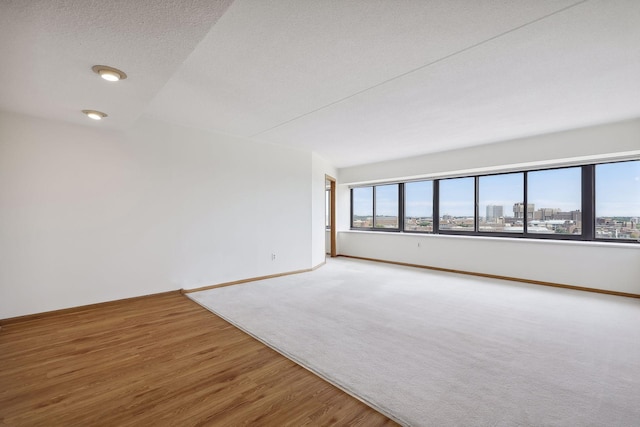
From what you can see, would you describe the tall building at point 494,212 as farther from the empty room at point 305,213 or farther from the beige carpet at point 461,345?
the beige carpet at point 461,345

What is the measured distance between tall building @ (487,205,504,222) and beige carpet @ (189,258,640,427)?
1.51 m

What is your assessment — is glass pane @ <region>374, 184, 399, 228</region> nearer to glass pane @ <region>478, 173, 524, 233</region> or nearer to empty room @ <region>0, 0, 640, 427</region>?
empty room @ <region>0, 0, 640, 427</region>

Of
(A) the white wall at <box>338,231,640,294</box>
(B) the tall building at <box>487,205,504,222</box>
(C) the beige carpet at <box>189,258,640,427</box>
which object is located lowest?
(C) the beige carpet at <box>189,258,640,427</box>

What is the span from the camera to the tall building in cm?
568

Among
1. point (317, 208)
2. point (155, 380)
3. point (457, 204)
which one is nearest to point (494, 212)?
point (457, 204)

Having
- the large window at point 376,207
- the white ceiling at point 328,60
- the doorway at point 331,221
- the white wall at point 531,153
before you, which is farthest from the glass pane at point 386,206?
the white ceiling at point 328,60

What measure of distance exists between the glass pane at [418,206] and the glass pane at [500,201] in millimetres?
1059

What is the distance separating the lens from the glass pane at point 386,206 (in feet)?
24.1

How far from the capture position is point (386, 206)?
755 centimetres

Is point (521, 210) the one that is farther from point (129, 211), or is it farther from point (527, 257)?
point (129, 211)

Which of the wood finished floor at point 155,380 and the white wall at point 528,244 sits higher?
the white wall at point 528,244

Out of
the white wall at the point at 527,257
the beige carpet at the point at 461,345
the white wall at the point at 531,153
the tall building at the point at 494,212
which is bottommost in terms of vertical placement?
the beige carpet at the point at 461,345

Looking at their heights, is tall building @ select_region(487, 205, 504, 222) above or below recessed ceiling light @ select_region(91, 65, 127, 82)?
below

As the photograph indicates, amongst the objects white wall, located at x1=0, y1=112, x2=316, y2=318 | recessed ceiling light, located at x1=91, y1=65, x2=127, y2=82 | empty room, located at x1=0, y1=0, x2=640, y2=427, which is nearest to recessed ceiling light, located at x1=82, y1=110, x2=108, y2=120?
empty room, located at x1=0, y1=0, x2=640, y2=427
